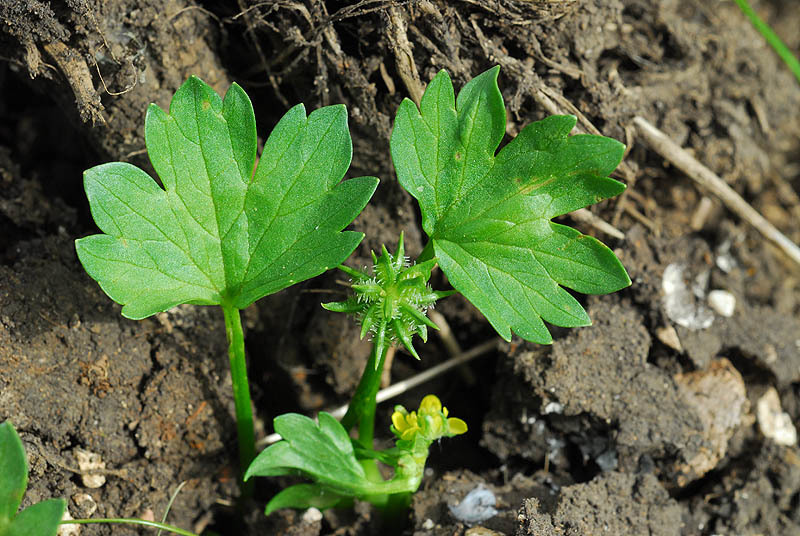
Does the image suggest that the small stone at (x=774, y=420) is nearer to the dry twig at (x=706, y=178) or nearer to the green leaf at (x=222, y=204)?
the dry twig at (x=706, y=178)

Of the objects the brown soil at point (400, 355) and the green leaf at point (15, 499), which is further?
the brown soil at point (400, 355)

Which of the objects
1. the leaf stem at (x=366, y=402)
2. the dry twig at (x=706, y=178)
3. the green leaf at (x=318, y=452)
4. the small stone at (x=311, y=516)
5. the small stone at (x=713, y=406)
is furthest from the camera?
the dry twig at (x=706, y=178)

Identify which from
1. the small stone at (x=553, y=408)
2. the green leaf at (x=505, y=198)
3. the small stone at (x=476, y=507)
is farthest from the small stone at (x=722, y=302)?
the small stone at (x=476, y=507)

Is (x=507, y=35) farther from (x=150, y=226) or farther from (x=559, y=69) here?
(x=150, y=226)

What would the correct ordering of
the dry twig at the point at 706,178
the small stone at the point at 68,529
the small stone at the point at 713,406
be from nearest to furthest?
the small stone at the point at 68,529 → the small stone at the point at 713,406 → the dry twig at the point at 706,178

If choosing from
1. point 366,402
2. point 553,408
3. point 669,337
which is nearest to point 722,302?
point 669,337

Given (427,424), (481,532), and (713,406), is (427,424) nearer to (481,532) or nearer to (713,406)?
(481,532)

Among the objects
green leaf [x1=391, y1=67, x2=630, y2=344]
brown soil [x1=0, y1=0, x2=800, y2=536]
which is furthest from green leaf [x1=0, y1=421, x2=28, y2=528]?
green leaf [x1=391, y1=67, x2=630, y2=344]

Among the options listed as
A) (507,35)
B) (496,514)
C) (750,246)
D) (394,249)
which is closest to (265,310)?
(394,249)
